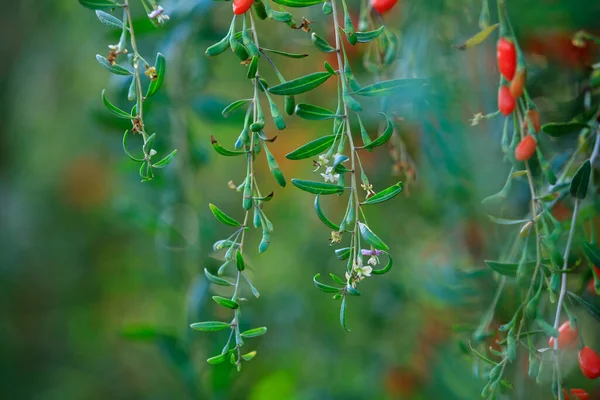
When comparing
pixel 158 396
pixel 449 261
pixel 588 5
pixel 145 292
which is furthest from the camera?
pixel 145 292

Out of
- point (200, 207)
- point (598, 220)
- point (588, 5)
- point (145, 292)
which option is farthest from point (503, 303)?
point (145, 292)

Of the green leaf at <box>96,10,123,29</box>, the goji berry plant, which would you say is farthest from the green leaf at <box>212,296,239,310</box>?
the green leaf at <box>96,10,123,29</box>

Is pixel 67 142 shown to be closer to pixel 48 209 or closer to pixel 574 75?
pixel 48 209

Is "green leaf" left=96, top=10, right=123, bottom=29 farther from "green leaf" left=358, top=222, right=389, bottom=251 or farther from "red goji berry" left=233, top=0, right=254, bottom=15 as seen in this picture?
"green leaf" left=358, top=222, right=389, bottom=251

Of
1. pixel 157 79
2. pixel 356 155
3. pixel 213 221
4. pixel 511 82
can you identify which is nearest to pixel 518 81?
pixel 511 82

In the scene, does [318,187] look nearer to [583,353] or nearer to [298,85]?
[298,85]
